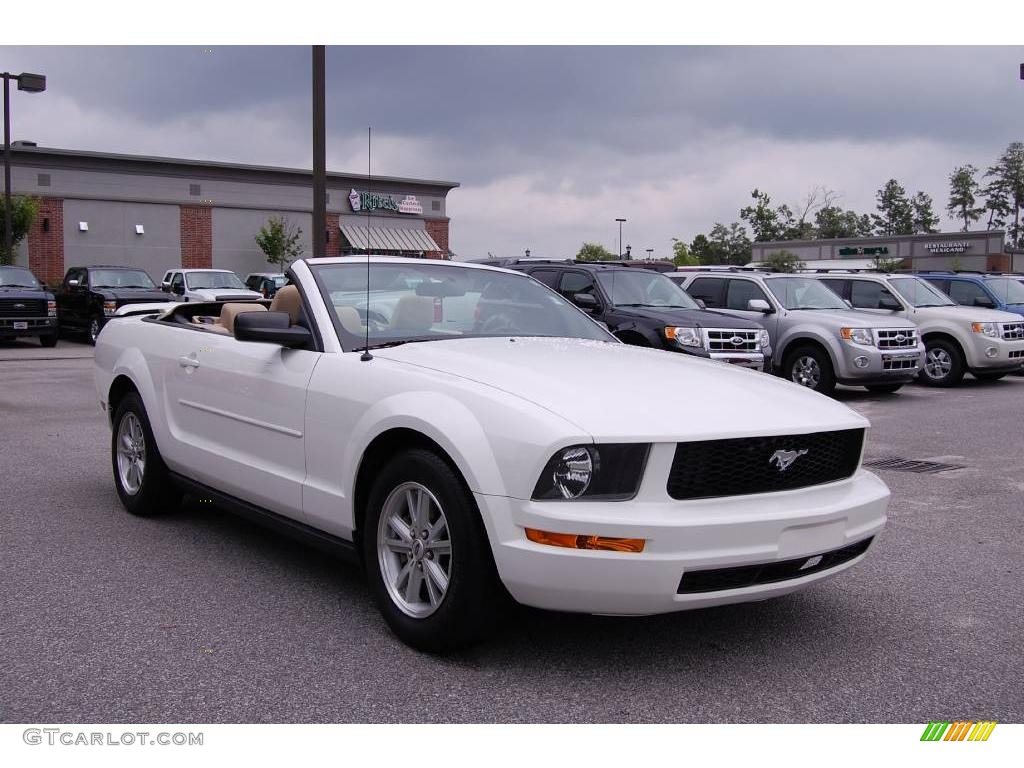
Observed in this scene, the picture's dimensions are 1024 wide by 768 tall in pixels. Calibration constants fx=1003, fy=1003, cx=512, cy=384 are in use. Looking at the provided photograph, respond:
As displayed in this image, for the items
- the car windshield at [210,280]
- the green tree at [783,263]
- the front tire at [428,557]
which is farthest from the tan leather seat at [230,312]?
the car windshield at [210,280]

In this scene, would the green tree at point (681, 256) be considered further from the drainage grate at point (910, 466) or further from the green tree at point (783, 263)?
the drainage grate at point (910, 466)

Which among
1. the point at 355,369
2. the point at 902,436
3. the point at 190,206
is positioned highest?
the point at 190,206

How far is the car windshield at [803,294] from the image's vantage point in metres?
15.1

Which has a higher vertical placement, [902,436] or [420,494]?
[420,494]

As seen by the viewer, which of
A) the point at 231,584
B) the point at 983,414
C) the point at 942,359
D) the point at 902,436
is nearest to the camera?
the point at 231,584

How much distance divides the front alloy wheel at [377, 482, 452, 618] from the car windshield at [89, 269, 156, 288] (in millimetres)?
20259

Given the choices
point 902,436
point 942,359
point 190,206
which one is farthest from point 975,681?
point 190,206

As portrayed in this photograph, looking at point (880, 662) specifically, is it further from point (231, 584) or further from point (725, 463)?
point (231, 584)

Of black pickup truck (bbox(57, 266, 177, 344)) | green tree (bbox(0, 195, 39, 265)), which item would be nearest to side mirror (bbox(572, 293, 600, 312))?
black pickup truck (bbox(57, 266, 177, 344))

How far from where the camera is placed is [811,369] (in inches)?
563

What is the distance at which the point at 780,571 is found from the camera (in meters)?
3.69

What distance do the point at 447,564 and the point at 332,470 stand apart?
30.7 inches

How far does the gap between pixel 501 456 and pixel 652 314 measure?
9123mm

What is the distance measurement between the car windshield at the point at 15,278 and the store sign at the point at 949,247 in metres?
62.7
